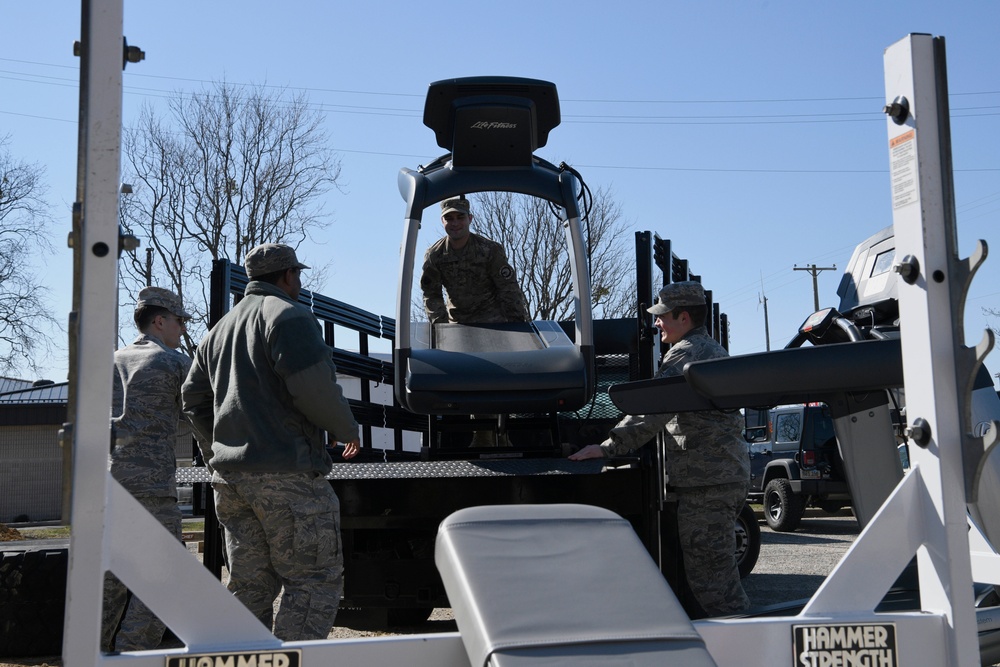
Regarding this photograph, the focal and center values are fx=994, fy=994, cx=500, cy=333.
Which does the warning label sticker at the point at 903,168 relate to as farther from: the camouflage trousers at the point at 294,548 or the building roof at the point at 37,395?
the building roof at the point at 37,395

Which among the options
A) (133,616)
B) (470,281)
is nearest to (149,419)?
(133,616)

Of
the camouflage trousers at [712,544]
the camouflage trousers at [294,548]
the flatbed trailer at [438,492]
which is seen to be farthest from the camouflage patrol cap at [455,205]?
the camouflage trousers at [294,548]

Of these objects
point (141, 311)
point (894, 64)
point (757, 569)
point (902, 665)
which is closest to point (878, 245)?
point (894, 64)

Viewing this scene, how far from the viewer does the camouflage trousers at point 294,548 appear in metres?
3.95

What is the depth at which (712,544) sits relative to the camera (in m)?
5.07

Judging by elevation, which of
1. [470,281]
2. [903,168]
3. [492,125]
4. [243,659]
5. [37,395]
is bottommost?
[243,659]

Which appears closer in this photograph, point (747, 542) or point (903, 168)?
point (903, 168)

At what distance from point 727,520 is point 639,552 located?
2.93m

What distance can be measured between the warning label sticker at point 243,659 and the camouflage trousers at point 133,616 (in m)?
2.91

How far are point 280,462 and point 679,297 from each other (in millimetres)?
2377

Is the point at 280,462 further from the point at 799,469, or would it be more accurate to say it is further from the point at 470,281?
the point at 799,469

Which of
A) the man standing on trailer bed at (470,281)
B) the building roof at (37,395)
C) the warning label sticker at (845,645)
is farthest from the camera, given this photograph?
the building roof at (37,395)

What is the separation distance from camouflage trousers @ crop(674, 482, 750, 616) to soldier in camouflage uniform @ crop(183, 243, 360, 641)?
1927mm

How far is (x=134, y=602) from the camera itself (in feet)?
16.4
